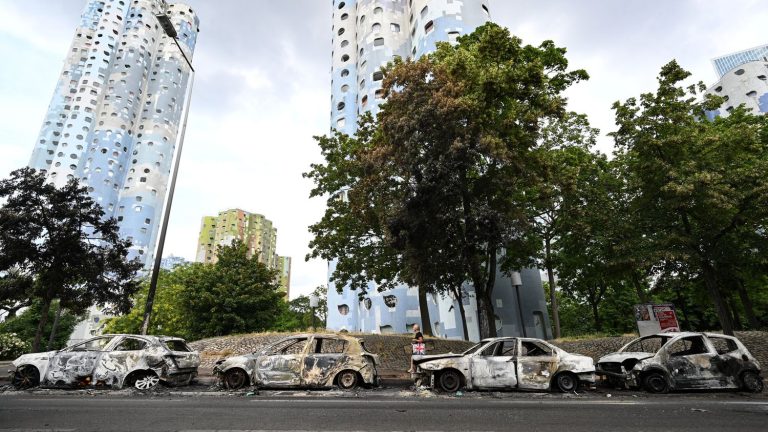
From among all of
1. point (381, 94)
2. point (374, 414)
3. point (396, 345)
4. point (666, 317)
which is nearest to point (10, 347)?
point (396, 345)

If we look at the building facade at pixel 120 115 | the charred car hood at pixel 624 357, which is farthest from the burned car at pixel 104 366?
the building facade at pixel 120 115

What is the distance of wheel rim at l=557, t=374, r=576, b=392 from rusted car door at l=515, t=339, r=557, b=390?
0.30 metres

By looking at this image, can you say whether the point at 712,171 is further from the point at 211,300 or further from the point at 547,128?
the point at 211,300

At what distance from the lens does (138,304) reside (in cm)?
4069

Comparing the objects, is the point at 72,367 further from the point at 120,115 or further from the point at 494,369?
the point at 120,115

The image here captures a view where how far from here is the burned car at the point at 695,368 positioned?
9.58 metres

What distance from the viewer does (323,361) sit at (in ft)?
32.7

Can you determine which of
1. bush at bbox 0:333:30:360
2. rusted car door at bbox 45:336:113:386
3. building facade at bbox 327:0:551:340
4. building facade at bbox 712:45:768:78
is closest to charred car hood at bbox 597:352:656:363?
building facade at bbox 327:0:551:340

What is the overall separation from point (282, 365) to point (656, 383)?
30.8 feet

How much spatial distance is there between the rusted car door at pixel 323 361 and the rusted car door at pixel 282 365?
20 cm

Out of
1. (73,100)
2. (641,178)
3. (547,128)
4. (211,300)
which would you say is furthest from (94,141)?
(641,178)

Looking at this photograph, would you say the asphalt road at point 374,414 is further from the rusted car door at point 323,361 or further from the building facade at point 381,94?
the building facade at point 381,94

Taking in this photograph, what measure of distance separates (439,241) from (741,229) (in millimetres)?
10001

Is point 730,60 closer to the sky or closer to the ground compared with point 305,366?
closer to the sky
